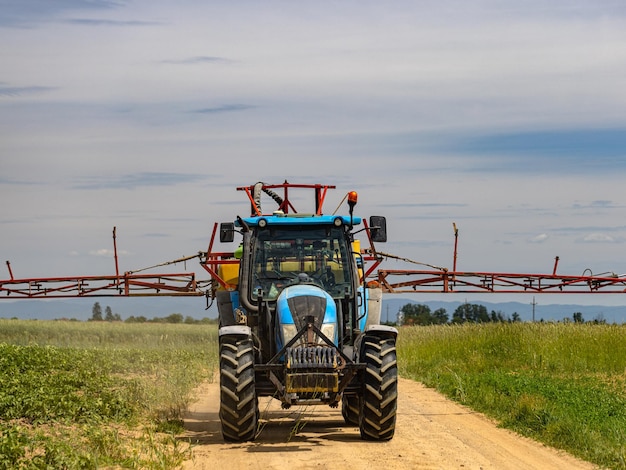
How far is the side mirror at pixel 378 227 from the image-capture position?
44.1ft

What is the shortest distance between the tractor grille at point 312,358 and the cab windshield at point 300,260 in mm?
1489

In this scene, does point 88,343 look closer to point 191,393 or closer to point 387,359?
point 191,393

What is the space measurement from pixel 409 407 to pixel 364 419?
14.1 ft

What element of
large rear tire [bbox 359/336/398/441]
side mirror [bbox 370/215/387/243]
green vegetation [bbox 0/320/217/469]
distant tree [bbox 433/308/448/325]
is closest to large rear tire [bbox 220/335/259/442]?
green vegetation [bbox 0/320/217/469]

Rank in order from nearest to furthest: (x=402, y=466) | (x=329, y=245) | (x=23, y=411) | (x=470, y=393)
Result: (x=402, y=466) → (x=23, y=411) → (x=329, y=245) → (x=470, y=393)

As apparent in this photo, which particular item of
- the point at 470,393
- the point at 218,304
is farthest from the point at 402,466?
the point at 470,393

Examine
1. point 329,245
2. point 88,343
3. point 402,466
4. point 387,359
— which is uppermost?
point 329,245

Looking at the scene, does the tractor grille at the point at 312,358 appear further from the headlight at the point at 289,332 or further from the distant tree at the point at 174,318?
the distant tree at the point at 174,318

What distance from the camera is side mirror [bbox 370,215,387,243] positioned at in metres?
13.5

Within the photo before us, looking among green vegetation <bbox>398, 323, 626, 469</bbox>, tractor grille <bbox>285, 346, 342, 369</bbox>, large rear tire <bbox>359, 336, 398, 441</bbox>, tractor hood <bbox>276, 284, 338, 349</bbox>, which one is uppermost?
tractor hood <bbox>276, 284, 338, 349</bbox>

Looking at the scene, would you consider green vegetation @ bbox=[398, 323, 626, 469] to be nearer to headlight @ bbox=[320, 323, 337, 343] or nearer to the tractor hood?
headlight @ bbox=[320, 323, 337, 343]

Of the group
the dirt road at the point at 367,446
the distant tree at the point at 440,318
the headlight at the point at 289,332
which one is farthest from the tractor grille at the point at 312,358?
the distant tree at the point at 440,318

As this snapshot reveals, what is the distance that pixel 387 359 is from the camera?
1210 cm

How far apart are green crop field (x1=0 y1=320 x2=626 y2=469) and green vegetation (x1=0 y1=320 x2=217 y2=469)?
0.02m
